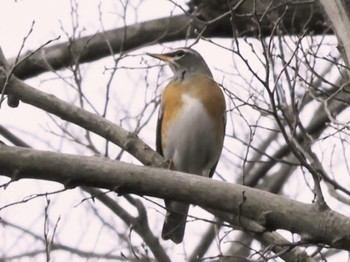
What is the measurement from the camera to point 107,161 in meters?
4.82

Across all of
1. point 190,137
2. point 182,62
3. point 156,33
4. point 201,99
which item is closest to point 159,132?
point 190,137

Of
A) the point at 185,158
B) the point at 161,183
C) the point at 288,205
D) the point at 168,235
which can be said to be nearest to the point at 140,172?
the point at 161,183

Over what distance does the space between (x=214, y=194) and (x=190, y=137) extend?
3.67 meters

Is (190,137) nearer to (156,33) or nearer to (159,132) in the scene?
(159,132)

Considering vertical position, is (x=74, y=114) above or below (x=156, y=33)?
below

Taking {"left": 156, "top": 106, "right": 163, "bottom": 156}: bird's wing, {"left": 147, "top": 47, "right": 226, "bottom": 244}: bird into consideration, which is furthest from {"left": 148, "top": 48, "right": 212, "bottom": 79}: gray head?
{"left": 156, "top": 106, "right": 163, "bottom": 156}: bird's wing

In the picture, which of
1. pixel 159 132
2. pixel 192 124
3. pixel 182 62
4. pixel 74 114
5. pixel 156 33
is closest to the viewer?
pixel 74 114

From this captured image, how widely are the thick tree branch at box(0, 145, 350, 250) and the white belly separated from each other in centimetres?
356

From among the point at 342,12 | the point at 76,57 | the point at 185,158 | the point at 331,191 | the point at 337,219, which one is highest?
the point at 76,57

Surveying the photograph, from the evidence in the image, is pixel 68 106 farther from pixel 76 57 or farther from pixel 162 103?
pixel 76 57

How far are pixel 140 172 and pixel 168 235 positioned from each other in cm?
313

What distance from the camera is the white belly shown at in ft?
27.6

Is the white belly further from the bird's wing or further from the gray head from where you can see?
the gray head

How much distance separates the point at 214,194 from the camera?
4812 millimetres
